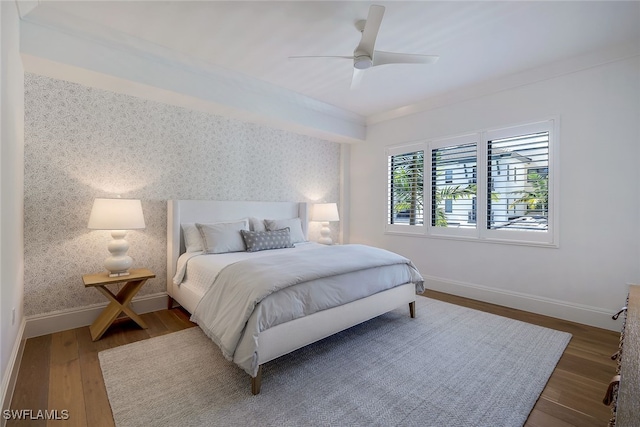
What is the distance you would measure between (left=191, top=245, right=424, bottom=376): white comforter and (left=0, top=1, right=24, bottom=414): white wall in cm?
118

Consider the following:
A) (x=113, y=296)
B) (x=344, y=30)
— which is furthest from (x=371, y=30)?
(x=113, y=296)

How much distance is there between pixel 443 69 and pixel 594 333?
3.09 metres

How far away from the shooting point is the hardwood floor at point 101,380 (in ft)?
5.65

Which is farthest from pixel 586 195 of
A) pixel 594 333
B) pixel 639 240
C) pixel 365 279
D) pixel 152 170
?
pixel 152 170

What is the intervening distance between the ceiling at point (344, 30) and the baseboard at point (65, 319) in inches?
101

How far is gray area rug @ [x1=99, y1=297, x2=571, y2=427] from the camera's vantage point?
171cm

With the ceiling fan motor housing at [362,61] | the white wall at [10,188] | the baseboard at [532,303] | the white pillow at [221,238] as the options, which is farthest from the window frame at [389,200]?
the white wall at [10,188]

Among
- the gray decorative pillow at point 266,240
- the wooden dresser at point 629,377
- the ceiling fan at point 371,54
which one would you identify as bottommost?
the wooden dresser at point 629,377

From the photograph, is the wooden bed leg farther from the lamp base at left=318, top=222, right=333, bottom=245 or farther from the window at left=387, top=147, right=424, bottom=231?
the window at left=387, top=147, right=424, bottom=231

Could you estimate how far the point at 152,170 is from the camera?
339 centimetres

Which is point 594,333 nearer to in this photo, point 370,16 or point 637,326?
point 637,326

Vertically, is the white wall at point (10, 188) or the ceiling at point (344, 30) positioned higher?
the ceiling at point (344, 30)

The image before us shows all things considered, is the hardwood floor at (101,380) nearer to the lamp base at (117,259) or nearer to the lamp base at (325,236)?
the lamp base at (117,259)

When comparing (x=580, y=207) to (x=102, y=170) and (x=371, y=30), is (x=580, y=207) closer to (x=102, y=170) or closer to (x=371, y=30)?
(x=371, y=30)
